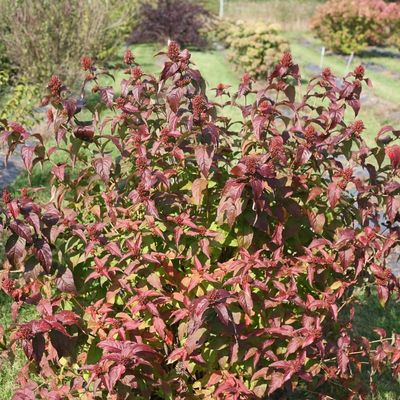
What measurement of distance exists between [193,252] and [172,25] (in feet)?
56.1

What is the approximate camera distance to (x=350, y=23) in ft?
61.6

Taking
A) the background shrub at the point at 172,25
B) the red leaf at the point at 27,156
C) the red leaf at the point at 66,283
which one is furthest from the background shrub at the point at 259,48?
the red leaf at the point at 66,283

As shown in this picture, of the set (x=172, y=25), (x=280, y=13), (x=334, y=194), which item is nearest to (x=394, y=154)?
(x=334, y=194)

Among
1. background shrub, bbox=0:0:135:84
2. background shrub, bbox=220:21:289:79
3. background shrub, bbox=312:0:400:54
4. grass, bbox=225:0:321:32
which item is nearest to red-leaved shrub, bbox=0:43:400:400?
background shrub, bbox=0:0:135:84

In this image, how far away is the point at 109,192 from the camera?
2.39m

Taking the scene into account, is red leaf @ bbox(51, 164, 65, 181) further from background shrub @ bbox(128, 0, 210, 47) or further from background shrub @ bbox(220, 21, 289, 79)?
background shrub @ bbox(128, 0, 210, 47)

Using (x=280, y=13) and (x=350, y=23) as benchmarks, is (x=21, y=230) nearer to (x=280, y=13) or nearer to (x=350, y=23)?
(x=350, y=23)

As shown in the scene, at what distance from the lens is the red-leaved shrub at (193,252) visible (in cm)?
204

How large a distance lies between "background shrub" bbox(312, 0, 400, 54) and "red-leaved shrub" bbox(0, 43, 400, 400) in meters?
17.3

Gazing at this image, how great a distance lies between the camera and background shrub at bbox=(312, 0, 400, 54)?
1834cm

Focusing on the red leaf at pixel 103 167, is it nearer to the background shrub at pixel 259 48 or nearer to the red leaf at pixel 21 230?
the red leaf at pixel 21 230

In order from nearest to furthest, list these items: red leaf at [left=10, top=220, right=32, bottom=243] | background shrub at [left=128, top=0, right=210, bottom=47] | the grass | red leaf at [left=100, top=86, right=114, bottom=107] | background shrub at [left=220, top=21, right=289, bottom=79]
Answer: red leaf at [left=10, top=220, right=32, bottom=243]
red leaf at [left=100, top=86, right=114, bottom=107]
background shrub at [left=220, top=21, right=289, bottom=79]
background shrub at [left=128, top=0, right=210, bottom=47]
the grass

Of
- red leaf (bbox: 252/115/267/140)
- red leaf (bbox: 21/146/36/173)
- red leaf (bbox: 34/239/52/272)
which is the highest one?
red leaf (bbox: 252/115/267/140)

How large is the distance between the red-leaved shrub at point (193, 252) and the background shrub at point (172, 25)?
1641 cm
